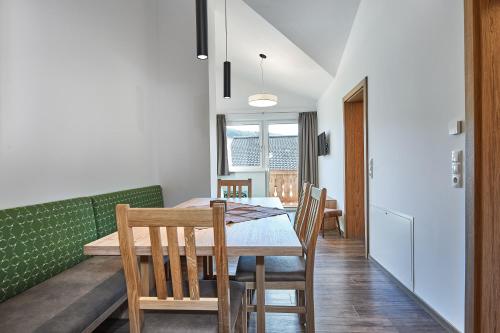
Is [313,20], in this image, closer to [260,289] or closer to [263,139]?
[260,289]

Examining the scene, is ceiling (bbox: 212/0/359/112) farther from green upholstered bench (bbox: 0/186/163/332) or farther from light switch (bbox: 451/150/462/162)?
green upholstered bench (bbox: 0/186/163/332)

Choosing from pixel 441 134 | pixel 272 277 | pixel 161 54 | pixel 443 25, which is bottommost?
pixel 272 277

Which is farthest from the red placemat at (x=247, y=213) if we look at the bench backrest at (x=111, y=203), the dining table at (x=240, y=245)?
the bench backrest at (x=111, y=203)

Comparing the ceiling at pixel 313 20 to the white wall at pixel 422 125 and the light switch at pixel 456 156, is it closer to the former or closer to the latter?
the white wall at pixel 422 125

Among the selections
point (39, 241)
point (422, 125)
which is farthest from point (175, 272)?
point (422, 125)

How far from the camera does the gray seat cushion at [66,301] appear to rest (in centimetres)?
116

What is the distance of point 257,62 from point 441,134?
12.6ft

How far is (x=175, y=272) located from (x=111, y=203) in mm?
1590

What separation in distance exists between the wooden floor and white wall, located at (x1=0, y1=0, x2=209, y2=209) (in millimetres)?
1176

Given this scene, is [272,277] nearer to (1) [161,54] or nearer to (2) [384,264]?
(2) [384,264]

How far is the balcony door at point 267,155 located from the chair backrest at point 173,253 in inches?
226

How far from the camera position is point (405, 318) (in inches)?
78.7

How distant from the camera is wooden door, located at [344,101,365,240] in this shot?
13.2 feet

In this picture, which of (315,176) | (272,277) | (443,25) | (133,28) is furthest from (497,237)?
(315,176)
